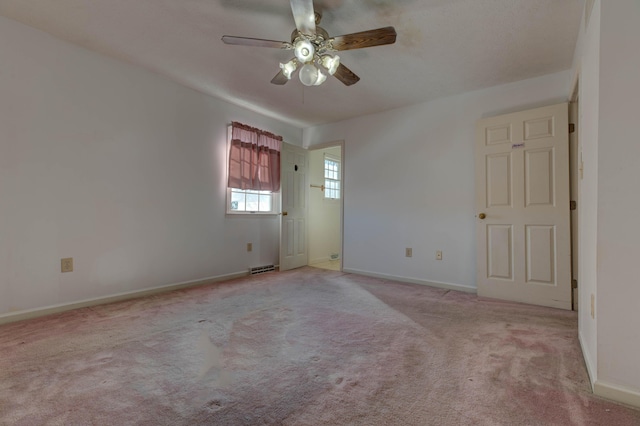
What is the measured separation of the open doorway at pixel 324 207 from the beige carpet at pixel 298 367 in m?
2.60

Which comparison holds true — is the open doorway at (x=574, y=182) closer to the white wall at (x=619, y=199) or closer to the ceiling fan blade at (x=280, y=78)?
the white wall at (x=619, y=199)

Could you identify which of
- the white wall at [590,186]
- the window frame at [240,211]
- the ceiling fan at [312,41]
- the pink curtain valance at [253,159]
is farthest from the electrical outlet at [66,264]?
the white wall at [590,186]

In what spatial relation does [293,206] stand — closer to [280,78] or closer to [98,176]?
[280,78]

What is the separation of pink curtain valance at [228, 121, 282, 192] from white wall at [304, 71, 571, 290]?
3.62ft

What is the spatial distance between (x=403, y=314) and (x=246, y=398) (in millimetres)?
1674

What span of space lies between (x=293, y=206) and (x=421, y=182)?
208cm

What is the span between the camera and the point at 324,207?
576 cm

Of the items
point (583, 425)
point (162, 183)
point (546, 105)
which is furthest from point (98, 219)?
point (546, 105)

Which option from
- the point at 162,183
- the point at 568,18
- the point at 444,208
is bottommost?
the point at 444,208

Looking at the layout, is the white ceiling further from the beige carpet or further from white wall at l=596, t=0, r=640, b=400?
the beige carpet

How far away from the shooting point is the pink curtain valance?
159 inches

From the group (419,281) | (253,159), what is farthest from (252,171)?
(419,281)

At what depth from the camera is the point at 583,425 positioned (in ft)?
4.13

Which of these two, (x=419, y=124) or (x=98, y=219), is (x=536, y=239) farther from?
(x=98, y=219)
